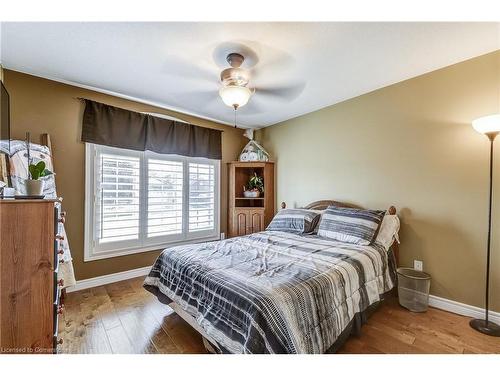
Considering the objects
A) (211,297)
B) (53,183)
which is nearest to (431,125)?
(211,297)

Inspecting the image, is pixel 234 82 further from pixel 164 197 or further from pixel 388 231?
pixel 388 231

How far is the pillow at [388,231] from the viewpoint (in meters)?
2.38

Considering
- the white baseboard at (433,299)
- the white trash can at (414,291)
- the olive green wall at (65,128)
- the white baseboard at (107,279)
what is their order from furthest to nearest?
the white baseboard at (107,279)
the olive green wall at (65,128)
the white trash can at (414,291)
the white baseboard at (433,299)

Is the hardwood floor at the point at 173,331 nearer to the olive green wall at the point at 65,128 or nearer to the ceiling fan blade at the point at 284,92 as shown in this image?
the olive green wall at the point at 65,128

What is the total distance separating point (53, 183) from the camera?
7.69 feet

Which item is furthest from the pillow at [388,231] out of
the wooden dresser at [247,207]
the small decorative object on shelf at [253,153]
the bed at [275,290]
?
the small decorative object on shelf at [253,153]

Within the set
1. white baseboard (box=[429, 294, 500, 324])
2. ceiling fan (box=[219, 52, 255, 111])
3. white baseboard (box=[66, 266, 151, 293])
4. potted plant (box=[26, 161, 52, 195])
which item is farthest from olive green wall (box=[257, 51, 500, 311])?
potted plant (box=[26, 161, 52, 195])

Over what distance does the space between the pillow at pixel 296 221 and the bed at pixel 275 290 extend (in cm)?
45

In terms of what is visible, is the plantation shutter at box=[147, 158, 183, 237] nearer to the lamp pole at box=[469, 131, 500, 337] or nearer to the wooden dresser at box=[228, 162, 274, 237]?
the wooden dresser at box=[228, 162, 274, 237]

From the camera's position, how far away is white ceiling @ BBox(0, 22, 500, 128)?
171 centimetres

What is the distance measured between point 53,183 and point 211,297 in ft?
7.04

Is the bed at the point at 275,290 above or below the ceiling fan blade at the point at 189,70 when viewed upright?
below

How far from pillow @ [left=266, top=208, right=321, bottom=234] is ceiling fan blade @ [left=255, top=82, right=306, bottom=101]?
1.53m
